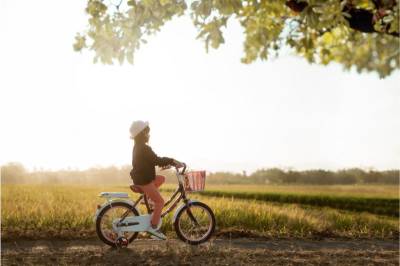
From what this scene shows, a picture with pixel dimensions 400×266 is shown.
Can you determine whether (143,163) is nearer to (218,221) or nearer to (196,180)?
(196,180)

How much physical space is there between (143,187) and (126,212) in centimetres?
60

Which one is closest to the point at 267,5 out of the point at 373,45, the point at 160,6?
the point at 160,6

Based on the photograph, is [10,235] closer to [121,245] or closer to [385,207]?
[121,245]

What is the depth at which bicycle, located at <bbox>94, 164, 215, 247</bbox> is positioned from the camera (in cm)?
704

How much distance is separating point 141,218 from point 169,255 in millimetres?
698

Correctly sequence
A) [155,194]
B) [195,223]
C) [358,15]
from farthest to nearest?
[358,15] < [195,223] < [155,194]

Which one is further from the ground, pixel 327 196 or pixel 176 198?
pixel 176 198

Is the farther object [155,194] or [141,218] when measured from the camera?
[141,218]

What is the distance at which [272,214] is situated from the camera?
34.3 ft

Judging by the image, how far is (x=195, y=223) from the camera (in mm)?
7414

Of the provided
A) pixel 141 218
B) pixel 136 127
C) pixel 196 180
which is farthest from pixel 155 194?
pixel 136 127

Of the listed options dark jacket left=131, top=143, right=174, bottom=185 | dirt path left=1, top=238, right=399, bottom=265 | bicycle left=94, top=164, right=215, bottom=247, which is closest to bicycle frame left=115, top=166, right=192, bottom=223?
bicycle left=94, top=164, right=215, bottom=247

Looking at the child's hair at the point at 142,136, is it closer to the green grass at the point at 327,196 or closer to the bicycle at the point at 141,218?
the bicycle at the point at 141,218

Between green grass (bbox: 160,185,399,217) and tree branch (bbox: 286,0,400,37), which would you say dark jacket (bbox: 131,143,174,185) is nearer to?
tree branch (bbox: 286,0,400,37)
